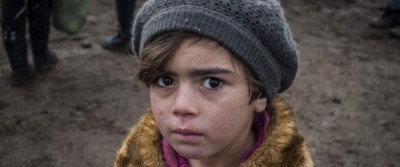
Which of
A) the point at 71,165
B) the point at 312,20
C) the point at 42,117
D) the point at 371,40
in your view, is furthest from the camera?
the point at 312,20

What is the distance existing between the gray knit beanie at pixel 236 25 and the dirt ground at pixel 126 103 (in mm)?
1945

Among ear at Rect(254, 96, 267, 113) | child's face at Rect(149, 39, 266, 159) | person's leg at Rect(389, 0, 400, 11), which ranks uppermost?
child's face at Rect(149, 39, 266, 159)

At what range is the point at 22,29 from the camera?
3805mm

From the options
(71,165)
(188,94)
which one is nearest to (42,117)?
(71,165)

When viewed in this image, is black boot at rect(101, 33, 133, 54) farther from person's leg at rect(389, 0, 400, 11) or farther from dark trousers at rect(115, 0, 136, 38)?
person's leg at rect(389, 0, 400, 11)

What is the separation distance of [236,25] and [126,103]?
259 centimetres

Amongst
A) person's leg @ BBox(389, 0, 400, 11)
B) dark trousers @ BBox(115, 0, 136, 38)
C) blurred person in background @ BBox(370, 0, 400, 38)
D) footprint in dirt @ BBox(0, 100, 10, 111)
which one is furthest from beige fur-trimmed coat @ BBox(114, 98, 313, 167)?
blurred person in background @ BBox(370, 0, 400, 38)

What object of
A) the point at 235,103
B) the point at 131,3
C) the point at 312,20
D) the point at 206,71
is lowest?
the point at 312,20

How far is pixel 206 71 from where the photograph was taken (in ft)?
4.56

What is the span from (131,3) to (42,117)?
1239mm

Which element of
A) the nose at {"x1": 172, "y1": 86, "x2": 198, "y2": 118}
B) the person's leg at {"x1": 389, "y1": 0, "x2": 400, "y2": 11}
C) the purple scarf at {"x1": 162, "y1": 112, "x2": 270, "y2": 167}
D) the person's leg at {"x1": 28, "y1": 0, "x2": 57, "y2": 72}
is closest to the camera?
the nose at {"x1": 172, "y1": 86, "x2": 198, "y2": 118}

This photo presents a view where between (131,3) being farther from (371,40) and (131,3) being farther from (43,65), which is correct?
(371,40)

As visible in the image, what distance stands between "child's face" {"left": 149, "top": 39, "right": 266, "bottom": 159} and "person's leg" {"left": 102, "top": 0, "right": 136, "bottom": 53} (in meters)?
2.93

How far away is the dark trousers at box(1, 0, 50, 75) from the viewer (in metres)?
3.71
